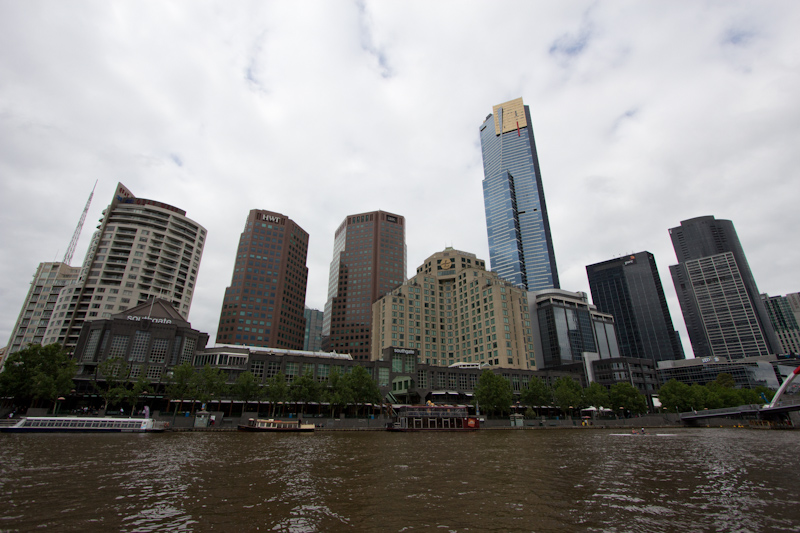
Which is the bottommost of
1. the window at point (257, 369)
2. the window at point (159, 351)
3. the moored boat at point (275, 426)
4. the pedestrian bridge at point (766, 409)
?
the moored boat at point (275, 426)

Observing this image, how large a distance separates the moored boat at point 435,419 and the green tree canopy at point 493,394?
13327 millimetres

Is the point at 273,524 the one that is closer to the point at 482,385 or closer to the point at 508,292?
the point at 482,385

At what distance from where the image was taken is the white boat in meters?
64.6

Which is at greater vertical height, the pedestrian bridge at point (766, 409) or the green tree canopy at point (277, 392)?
the green tree canopy at point (277, 392)

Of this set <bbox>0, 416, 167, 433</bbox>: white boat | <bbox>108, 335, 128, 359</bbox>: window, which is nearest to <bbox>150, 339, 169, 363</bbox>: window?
<bbox>108, 335, 128, 359</bbox>: window

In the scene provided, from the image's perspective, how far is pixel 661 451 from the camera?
4900 cm

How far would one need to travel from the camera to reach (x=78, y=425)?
6781 cm

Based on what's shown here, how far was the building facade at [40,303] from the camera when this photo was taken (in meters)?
165

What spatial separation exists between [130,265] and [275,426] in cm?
10776

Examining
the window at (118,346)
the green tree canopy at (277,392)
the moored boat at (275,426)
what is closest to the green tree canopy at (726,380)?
the moored boat at (275,426)

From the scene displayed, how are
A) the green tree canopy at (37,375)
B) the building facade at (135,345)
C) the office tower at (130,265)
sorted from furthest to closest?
the office tower at (130,265) < the building facade at (135,345) < the green tree canopy at (37,375)

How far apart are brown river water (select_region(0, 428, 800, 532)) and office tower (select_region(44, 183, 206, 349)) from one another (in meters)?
128

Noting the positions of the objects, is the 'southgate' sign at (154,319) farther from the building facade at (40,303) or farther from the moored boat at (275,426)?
the building facade at (40,303)

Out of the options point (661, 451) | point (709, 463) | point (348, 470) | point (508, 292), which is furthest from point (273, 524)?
point (508, 292)
